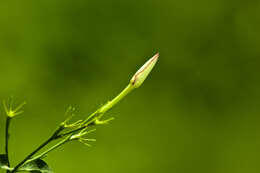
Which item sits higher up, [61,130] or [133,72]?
[133,72]

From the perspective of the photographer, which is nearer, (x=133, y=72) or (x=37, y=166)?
(x=37, y=166)

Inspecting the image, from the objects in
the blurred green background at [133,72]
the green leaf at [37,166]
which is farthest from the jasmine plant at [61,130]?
the blurred green background at [133,72]

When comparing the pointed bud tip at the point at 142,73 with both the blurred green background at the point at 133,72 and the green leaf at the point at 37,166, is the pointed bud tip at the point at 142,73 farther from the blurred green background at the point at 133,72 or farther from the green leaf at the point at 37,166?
the blurred green background at the point at 133,72

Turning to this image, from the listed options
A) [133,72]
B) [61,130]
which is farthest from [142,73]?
[133,72]

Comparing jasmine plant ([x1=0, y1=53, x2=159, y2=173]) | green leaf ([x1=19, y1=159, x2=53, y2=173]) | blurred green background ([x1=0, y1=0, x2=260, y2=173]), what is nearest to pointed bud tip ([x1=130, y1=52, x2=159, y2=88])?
jasmine plant ([x1=0, y1=53, x2=159, y2=173])

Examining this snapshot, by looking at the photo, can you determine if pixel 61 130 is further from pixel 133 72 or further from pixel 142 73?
pixel 133 72

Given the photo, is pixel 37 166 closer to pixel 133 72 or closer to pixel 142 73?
pixel 142 73

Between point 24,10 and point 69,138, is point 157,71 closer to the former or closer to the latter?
point 24,10

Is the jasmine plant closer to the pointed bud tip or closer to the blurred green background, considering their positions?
the pointed bud tip
